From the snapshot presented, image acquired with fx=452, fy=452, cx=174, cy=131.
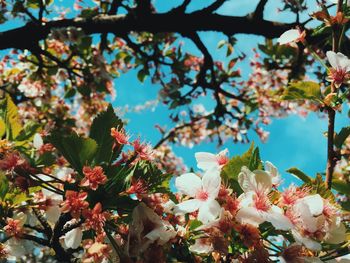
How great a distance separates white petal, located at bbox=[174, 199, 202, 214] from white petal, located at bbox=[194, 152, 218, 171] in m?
0.14

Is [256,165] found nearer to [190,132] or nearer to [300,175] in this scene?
[300,175]

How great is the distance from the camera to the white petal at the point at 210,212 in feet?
3.48

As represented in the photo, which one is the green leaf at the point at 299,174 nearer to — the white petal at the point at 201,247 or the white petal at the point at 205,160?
the white petal at the point at 205,160

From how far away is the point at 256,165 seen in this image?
47.6 inches

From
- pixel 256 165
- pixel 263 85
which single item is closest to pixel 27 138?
pixel 256 165

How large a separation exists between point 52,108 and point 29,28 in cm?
202

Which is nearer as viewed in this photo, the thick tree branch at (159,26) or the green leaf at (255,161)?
the green leaf at (255,161)

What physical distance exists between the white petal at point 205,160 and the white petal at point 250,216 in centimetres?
23

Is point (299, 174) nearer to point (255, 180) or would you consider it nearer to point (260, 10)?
point (255, 180)

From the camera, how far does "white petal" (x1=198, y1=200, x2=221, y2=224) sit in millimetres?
1061

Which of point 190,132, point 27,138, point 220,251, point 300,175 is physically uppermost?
point 190,132

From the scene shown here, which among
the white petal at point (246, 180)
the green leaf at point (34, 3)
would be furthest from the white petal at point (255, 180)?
the green leaf at point (34, 3)

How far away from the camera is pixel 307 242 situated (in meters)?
1.02

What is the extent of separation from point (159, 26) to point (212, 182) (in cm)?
286
